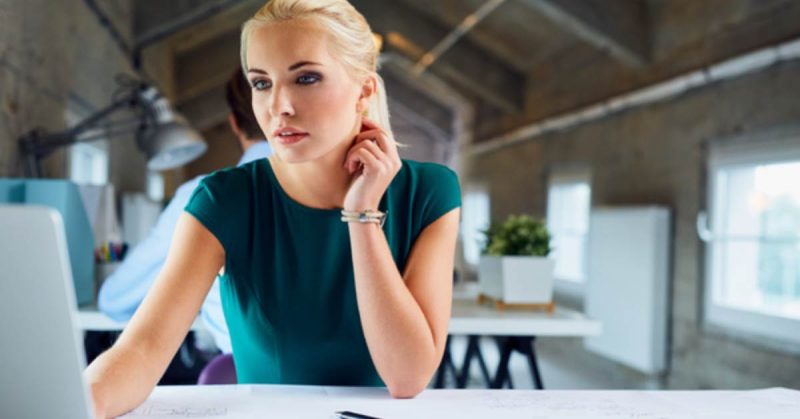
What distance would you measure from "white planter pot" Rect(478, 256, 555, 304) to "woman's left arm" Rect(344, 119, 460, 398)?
1308mm

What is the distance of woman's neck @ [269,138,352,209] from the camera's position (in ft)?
3.99

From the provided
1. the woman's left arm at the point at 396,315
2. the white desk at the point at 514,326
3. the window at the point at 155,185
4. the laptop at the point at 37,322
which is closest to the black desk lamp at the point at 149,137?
the white desk at the point at 514,326

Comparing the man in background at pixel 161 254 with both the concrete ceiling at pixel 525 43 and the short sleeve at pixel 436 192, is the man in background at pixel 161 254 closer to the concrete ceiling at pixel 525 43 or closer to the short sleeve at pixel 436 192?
the short sleeve at pixel 436 192

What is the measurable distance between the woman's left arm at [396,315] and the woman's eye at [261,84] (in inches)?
10.0

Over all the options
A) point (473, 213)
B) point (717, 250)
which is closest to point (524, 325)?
point (717, 250)

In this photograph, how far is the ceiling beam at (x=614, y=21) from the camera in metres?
5.21

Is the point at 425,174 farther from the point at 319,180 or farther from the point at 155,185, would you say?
the point at 155,185

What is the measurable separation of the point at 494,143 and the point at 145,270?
6923 mm

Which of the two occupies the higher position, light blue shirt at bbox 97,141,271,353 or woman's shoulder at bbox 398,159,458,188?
woman's shoulder at bbox 398,159,458,188

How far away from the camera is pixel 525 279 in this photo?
2.50 meters

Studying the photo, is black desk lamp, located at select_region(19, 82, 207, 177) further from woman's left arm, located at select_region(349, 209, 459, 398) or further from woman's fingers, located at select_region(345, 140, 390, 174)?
→ woman's left arm, located at select_region(349, 209, 459, 398)

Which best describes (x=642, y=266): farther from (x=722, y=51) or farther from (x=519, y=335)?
(x=519, y=335)

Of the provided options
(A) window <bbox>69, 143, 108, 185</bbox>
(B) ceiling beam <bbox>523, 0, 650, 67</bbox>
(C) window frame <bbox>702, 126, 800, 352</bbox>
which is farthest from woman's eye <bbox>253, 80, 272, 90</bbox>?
(B) ceiling beam <bbox>523, 0, 650, 67</bbox>

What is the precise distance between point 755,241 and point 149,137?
334 cm
